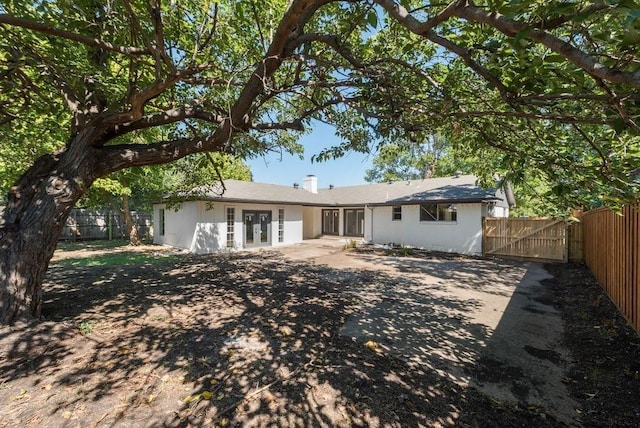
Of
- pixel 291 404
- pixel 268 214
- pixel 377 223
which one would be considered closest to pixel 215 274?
pixel 291 404

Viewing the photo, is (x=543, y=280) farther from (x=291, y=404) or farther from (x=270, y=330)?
(x=291, y=404)

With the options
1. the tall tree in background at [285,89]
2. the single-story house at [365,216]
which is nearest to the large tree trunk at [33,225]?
the tall tree in background at [285,89]

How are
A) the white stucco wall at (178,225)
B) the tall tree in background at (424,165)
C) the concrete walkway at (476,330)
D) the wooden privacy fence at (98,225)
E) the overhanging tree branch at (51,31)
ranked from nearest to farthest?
the overhanging tree branch at (51,31)
the concrete walkway at (476,330)
the white stucco wall at (178,225)
the wooden privacy fence at (98,225)
the tall tree in background at (424,165)

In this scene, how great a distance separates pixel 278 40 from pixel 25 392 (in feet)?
15.1

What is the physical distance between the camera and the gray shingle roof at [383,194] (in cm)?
1484

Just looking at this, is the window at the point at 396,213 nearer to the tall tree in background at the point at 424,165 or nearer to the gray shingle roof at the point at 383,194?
the gray shingle roof at the point at 383,194

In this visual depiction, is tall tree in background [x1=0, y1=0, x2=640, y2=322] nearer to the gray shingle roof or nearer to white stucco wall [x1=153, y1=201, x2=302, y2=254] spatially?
the gray shingle roof

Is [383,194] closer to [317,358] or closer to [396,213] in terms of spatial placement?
[396,213]

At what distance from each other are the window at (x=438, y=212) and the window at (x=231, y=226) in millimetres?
10246

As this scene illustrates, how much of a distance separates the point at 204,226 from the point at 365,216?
1058cm

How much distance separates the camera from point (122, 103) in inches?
194

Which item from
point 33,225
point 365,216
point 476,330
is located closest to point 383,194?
point 365,216

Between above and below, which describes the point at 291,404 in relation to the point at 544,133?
below

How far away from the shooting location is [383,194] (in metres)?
20.0
